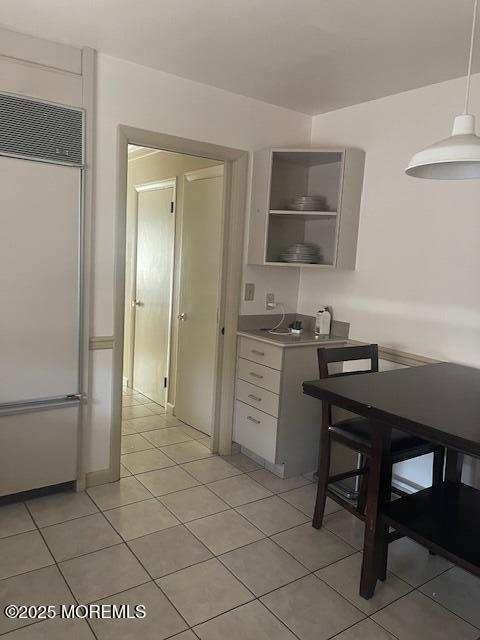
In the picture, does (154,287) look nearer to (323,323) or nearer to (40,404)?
(323,323)

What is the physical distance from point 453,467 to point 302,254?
1609 millimetres

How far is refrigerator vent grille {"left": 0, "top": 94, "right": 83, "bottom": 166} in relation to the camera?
236cm

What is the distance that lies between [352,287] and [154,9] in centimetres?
200

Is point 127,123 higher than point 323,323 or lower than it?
higher

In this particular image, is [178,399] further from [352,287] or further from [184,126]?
[184,126]

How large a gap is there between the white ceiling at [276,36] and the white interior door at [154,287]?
5.09ft

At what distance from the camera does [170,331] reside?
4250 millimetres

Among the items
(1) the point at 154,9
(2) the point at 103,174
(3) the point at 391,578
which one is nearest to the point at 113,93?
(2) the point at 103,174

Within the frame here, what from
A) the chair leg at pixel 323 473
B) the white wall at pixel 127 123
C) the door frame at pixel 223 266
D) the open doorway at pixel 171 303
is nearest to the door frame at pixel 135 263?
the open doorway at pixel 171 303

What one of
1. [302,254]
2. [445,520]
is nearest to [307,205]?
[302,254]

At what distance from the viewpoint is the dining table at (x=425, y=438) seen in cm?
170

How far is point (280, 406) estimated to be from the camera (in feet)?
9.90

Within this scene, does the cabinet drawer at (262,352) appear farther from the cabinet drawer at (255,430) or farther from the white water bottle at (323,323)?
the white water bottle at (323,323)

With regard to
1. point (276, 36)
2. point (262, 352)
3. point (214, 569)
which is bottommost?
point (214, 569)
